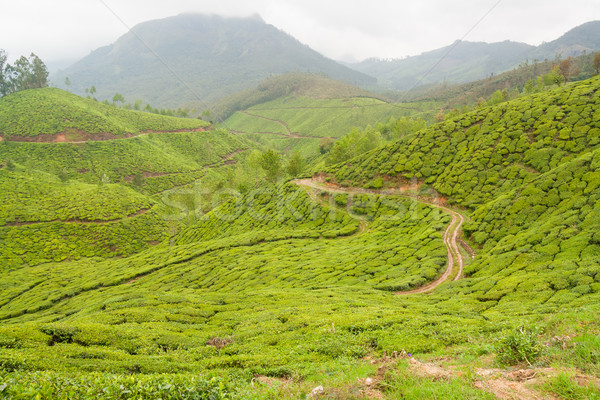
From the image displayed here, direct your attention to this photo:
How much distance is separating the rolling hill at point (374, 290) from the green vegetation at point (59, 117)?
67.0 meters

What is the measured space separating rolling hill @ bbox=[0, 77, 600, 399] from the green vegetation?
6702cm

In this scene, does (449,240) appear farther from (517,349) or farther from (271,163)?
(271,163)

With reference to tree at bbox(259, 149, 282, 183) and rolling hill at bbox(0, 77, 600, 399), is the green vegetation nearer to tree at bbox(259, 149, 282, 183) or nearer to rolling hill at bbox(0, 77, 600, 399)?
rolling hill at bbox(0, 77, 600, 399)

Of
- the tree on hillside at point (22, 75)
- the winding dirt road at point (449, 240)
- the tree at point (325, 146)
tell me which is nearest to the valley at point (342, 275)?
the winding dirt road at point (449, 240)

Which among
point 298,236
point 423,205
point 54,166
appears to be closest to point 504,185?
point 423,205

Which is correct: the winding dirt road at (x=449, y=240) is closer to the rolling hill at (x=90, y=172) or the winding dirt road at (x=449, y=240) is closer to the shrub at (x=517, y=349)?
the shrub at (x=517, y=349)

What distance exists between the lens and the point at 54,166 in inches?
3546

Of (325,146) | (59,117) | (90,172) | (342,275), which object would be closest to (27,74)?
(59,117)

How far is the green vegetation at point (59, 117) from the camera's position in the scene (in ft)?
321

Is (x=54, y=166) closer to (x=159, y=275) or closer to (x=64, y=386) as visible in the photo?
(x=159, y=275)

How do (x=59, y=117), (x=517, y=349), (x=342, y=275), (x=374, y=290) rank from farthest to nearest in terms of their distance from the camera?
(x=59, y=117), (x=342, y=275), (x=374, y=290), (x=517, y=349)

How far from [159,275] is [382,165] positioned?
39.2 meters

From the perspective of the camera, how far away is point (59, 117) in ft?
341

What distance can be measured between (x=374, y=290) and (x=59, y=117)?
12961 cm
